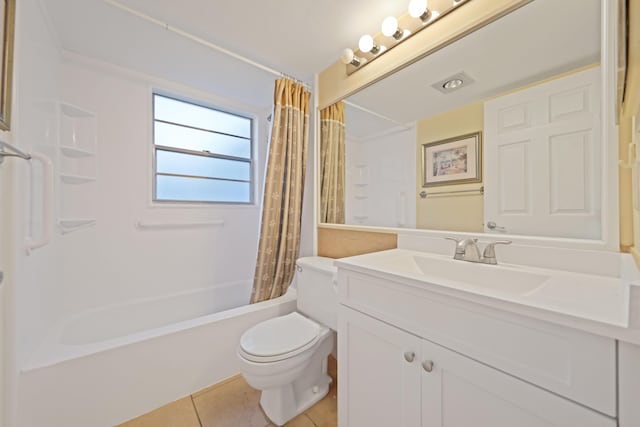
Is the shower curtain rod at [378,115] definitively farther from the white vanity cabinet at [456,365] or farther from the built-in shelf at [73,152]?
the built-in shelf at [73,152]

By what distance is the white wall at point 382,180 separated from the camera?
1.33m

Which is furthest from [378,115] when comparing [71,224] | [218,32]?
[71,224]

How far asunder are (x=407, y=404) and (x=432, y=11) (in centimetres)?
172

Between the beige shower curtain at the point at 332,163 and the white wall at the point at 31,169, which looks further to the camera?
the beige shower curtain at the point at 332,163

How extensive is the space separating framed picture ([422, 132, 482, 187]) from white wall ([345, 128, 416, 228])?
0.09 metres

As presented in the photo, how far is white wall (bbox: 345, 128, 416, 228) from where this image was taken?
1.33 m

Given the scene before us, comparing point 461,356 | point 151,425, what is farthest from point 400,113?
point 151,425

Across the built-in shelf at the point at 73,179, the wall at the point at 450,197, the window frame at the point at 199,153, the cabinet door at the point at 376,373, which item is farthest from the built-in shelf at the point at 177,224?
the wall at the point at 450,197

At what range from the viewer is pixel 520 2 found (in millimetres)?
934

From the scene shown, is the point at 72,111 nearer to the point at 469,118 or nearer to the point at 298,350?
the point at 298,350

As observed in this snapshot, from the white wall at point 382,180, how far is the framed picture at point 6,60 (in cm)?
160

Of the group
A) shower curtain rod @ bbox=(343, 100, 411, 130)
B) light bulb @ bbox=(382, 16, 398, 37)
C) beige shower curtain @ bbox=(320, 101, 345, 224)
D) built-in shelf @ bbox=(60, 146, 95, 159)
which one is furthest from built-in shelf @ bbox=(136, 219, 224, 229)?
light bulb @ bbox=(382, 16, 398, 37)

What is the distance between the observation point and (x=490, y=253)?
0.93 m

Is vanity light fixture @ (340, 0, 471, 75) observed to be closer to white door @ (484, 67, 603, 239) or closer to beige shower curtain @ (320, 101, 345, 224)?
beige shower curtain @ (320, 101, 345, 224)
